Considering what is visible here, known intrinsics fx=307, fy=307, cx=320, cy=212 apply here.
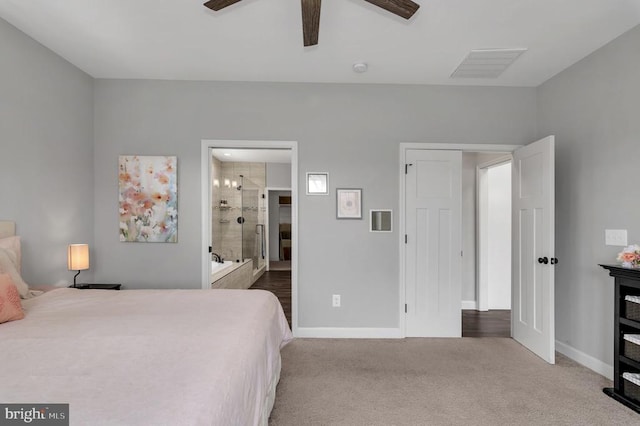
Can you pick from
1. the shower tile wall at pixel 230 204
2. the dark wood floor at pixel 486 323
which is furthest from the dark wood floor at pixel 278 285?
the dark wood floor at pixel 486 323

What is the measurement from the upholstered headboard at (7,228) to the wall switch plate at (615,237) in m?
4.71

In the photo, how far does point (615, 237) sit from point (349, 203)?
2.26 m

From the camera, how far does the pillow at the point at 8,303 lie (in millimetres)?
1656

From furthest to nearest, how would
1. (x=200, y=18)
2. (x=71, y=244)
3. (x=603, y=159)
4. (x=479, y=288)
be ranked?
(x=479, y=288) → (x=71, y=244) → (x=603, y=159) → (x=200, y=18)

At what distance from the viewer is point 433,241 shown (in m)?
3.40

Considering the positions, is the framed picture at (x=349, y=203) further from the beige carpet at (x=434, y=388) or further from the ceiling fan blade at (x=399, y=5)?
the ceiling fan blade at (x=399, y=5)

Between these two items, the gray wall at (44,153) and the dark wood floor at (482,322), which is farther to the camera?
the dark wood floor at (482,322)

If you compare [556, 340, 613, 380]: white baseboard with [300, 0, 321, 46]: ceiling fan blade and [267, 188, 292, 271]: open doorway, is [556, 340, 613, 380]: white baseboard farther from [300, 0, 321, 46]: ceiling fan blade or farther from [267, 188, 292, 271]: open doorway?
[267, 188, 292, 271]: open doorway

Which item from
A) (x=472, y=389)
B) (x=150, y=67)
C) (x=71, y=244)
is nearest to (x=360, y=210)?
(x=472, y=389)

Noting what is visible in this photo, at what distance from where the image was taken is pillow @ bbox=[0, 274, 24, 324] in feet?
5.43

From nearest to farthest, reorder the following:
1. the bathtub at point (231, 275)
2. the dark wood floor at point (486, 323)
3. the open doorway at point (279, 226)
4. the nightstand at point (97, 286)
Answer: the nightstand at point (97, 286) → the dark wood floor at point (486, 323) → the bathtub at point (231, 275) → the open doorway at point (279, 226)

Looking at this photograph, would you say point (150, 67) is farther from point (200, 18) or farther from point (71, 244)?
point (71, 244)

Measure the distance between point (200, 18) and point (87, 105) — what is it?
182 cm

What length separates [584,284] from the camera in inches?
108
